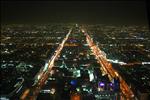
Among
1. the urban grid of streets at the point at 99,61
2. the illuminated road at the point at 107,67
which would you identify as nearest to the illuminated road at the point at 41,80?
the urban grid of streets at the point at 99,61

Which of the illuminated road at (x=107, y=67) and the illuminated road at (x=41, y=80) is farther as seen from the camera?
the illuminated road at (x=107, y=67)

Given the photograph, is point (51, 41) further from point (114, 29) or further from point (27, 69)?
point (114, 29)

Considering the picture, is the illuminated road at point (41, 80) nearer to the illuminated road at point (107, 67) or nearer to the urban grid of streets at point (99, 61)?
the urban grid of streets at point (99, 61)

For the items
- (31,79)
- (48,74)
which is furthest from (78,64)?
(31,79)

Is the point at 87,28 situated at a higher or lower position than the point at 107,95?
higher

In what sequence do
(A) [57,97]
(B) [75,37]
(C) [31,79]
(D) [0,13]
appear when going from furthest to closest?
(B) [75,37], (D) [0,13], (C) [31,79], (A) [57,97]

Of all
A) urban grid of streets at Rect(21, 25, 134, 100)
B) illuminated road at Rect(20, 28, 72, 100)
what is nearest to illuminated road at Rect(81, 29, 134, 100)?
urban grid of streets at Rect(21, 25, 134, 100)

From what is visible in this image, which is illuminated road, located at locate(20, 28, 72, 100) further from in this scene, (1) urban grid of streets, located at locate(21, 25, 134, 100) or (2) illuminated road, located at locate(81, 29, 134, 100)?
(2) illuminated road, located at locate(81, 29, 134, 100)
